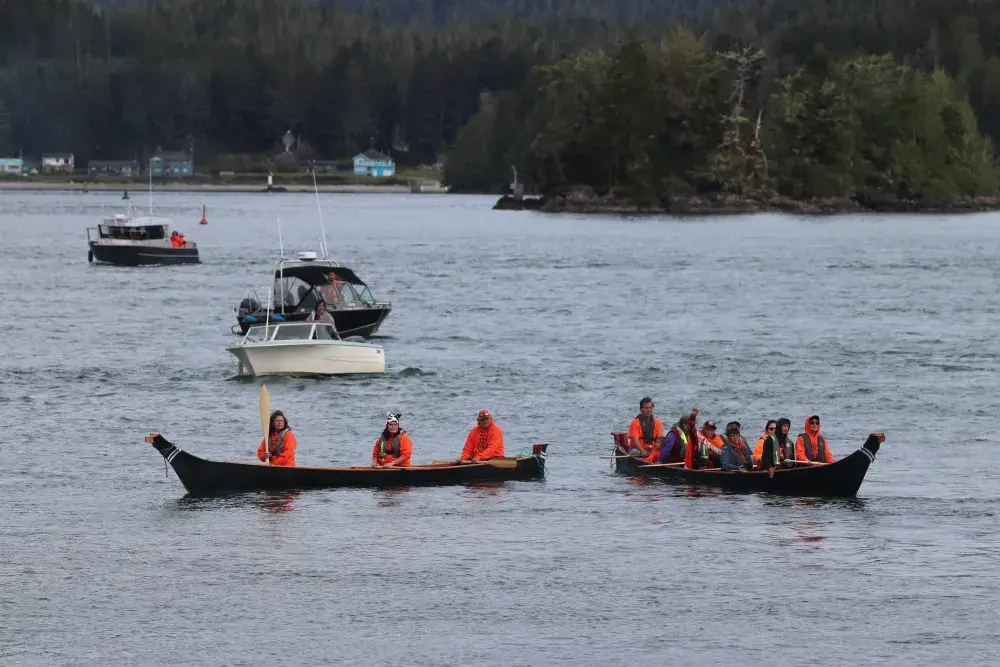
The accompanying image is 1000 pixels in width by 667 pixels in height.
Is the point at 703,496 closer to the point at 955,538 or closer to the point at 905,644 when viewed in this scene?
the point at 955,538

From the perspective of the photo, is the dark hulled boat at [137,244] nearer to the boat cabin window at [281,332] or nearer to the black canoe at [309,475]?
the boat cabin window at [281,332]

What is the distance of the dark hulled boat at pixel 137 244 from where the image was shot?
124 metres

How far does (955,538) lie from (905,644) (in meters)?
8.11

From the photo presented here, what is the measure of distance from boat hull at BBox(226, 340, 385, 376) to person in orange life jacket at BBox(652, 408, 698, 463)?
19.7 m

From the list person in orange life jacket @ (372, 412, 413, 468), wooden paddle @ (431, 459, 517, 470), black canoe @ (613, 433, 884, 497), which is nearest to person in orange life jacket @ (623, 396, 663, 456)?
black canoe @ (613, 433, 884, 497)

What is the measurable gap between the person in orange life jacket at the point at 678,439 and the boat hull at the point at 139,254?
86.2 meters

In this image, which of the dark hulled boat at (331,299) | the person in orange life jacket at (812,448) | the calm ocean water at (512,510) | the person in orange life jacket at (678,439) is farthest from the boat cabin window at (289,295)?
the person in orange life jacket at (812,448)

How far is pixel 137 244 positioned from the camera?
123m

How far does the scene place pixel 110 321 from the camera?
85812mm

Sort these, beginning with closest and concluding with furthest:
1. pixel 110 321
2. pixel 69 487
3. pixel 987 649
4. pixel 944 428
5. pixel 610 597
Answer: pixel 987 649
pixel 610 597
pixel 69 487
pixel 944 428
pixel 110 321

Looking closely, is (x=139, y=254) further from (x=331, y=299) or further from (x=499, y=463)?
(x=499, y=463)

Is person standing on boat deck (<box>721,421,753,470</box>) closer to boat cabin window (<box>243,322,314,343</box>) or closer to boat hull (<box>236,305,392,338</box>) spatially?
boat cabin window (<box>243,322,314,343</box>)

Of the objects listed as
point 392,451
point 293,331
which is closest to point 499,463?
point 392,451

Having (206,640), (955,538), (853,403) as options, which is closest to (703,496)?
(955,538)
